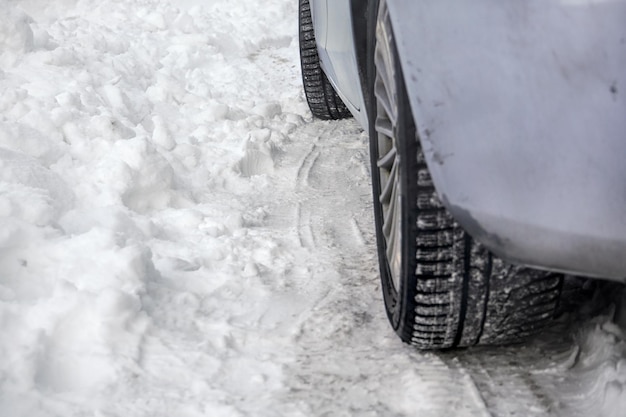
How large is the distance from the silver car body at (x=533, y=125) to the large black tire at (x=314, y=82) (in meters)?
3.06

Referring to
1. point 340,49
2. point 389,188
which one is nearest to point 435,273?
point 389,188

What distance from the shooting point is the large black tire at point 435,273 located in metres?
1.66

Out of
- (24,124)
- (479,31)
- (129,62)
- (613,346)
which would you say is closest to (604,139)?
(479,31)

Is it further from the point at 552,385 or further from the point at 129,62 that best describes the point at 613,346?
the point at 129,62

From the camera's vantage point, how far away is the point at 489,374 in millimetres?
1948

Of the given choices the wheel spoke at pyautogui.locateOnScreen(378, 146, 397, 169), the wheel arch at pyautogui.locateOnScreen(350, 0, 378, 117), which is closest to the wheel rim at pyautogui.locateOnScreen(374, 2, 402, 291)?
the wheel spoke at pyautogui.locateOnScreen(378, 146, 397, 169)

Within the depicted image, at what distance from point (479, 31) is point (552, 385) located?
0.94 meters

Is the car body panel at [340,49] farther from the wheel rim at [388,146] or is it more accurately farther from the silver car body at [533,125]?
the silver car body at [533,125]

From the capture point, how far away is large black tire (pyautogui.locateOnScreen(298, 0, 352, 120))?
15.0ft

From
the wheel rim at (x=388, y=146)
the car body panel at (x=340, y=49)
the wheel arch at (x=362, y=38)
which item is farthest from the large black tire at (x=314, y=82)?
the wheel rim at (x=388, y=146)

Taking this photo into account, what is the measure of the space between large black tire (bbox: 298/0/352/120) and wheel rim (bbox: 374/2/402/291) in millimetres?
2485

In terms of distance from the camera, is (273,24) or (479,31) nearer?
(479,31)

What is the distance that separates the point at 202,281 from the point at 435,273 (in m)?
1.00

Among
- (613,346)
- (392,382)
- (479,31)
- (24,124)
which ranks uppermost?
(479,31)
